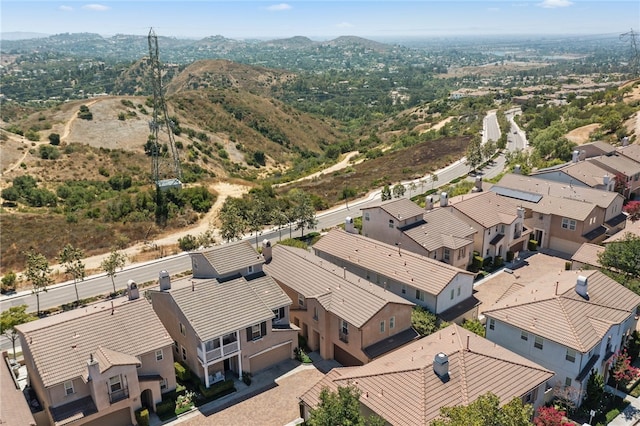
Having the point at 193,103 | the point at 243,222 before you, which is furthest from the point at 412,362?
the point at 193,103

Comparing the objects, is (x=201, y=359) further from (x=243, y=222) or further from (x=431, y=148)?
(x=431, y=148)

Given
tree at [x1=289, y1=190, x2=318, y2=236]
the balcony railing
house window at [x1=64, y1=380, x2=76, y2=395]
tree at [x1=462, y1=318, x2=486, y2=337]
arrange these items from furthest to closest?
tree at [x1=289, y1=190, x2=318, y2=236] < tree at [x1=462, y1=318, x2=486, y2=337] < the balcony railing < house window at [x1=64, y1=380, x2=76, y2=395]

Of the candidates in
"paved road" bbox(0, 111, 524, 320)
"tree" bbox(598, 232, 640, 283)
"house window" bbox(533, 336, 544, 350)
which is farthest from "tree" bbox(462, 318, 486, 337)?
"paved road" bbox(0, 111, 524, 320)

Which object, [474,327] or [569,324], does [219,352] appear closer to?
[474,327]

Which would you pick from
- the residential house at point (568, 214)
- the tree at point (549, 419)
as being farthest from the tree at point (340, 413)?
the residential house at point (568, 214)

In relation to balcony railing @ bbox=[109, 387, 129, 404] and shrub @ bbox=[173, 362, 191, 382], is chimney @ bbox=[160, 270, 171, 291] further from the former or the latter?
balcony railing @ bbox=[109, 387, 129, 404]

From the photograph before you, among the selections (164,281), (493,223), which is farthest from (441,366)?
(493,223)
